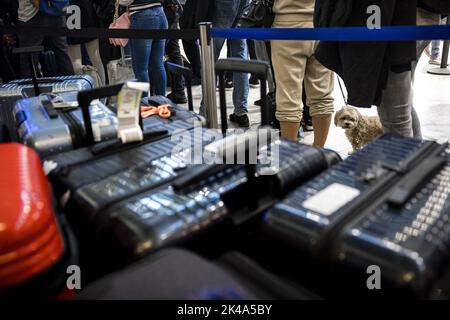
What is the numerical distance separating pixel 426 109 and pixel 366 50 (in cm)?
207

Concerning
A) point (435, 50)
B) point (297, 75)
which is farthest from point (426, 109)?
point (435, 50)

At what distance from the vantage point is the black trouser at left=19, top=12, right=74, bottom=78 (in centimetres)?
295

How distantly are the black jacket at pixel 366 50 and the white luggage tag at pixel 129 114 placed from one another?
852mm

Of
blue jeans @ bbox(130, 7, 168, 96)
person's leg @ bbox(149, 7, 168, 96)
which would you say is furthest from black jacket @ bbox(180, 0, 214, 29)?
person's leg @ bbox(149, 7, 168, 96)

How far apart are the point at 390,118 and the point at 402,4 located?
42 centimetres

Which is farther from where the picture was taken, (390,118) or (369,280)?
(390,118)

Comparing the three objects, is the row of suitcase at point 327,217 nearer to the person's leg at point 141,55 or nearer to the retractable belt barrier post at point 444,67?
the person's leg at point 141,55

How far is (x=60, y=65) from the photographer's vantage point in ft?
10.7

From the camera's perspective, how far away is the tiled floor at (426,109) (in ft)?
9.05

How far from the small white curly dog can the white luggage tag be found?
1.65m

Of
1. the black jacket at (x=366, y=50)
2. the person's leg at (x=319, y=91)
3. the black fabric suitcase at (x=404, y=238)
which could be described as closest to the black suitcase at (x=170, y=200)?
the black fabric suitcase at (x=404, y=238)

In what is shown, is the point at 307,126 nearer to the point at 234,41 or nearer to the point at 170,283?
the point at 234,41
